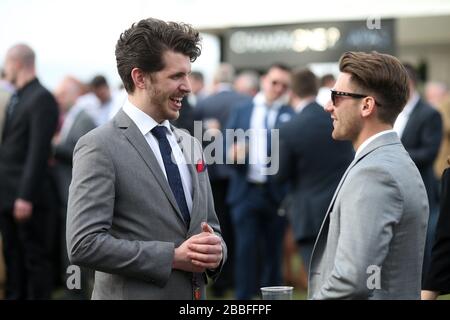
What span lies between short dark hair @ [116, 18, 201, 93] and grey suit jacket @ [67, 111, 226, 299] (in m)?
0.21

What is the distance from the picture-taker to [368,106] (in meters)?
3.24

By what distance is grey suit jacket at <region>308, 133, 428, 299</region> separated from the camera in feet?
9.61

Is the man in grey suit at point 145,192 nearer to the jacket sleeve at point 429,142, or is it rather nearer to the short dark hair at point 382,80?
the short dark hair at point 382,80

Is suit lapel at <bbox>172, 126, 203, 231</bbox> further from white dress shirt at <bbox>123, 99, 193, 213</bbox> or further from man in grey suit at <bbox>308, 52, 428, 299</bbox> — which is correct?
man in grey suit at <bbox>308, 52, 428, 299</bbox>

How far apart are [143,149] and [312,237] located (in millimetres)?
3716

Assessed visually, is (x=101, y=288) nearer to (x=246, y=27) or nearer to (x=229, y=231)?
(x=229, y=231)

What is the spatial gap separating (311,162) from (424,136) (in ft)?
3.56

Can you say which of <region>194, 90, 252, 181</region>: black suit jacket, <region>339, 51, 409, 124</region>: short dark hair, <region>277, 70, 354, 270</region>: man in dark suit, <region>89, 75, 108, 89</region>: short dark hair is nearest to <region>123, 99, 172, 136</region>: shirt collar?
<region>339, 51, 409, 124</region>: short dark hair

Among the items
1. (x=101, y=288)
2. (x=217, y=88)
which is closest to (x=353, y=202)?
(x=101, y=288)

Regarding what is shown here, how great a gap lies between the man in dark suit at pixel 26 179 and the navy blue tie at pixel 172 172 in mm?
3778

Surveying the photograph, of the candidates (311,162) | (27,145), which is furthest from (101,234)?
(27,145)

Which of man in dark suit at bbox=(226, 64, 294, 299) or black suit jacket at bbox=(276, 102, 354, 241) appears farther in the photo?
man in dark suit at bbox=(226, 64, 294, 299)

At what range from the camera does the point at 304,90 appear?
23.9 ft

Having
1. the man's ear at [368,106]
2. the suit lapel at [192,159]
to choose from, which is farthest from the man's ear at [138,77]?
the man's ear at [368,106]
